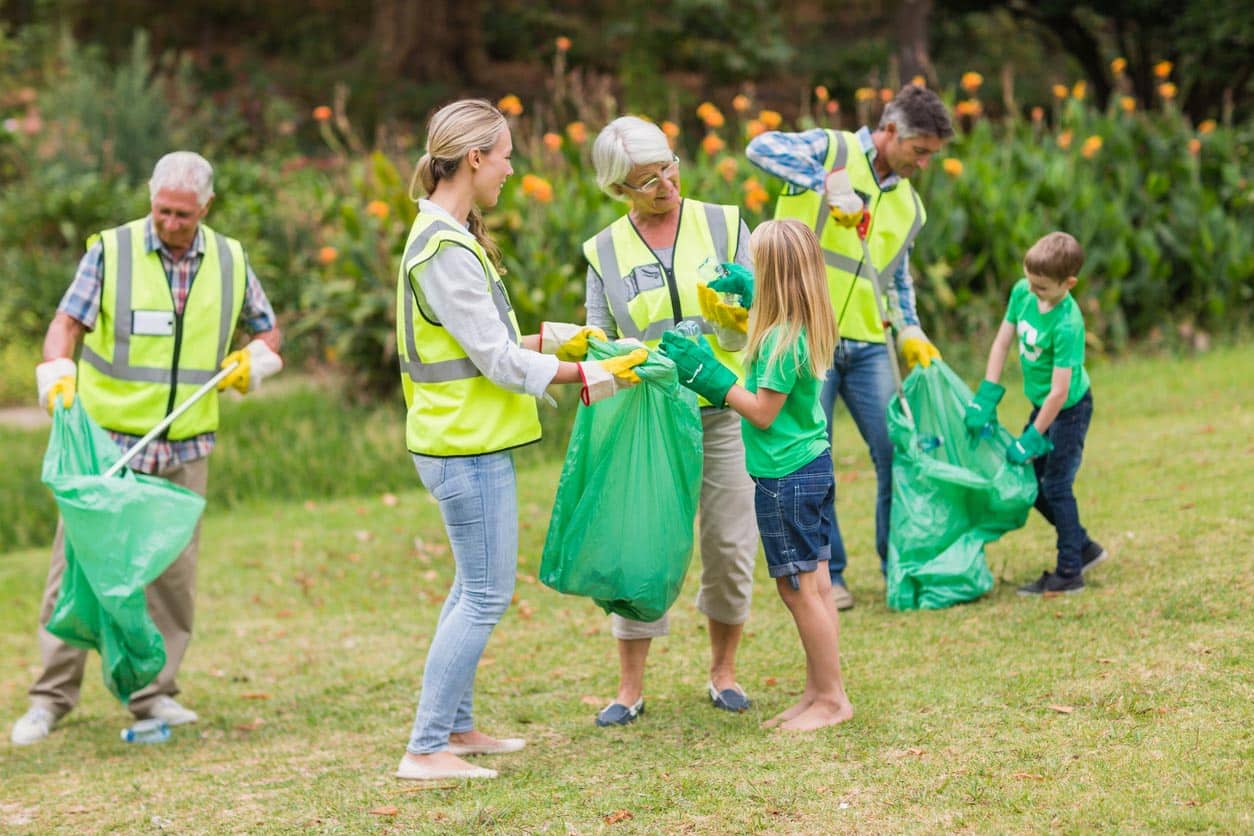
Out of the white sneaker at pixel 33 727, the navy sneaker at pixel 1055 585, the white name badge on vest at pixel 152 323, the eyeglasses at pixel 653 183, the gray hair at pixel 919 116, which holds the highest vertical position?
the gray hair at pixel 919 116

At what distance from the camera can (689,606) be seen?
586 cm

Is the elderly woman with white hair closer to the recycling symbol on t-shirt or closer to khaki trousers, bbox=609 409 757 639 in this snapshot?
khaki trousers, bbox=609 409 757 639

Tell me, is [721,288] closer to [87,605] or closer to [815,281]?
[815,281]

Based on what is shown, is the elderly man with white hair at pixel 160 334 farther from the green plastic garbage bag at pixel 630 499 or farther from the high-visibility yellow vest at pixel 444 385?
the green plastic garbage bag at pixel 630 499

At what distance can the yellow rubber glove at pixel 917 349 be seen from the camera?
16.8 feet

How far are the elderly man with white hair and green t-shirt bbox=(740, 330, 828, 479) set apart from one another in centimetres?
178

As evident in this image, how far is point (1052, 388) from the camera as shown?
479 cm

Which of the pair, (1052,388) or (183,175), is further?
(1052,388)

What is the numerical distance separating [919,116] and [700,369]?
1564mm

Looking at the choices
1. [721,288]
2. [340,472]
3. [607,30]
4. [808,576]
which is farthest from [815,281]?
[607,30]

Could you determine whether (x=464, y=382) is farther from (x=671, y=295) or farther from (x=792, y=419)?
(x=792, y=419)

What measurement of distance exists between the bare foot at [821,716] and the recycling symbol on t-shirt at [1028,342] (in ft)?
4.83

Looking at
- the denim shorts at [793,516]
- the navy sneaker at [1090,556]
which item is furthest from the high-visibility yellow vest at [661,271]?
the navy sneaker at [1090,556]

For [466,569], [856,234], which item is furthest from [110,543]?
[856,234]
